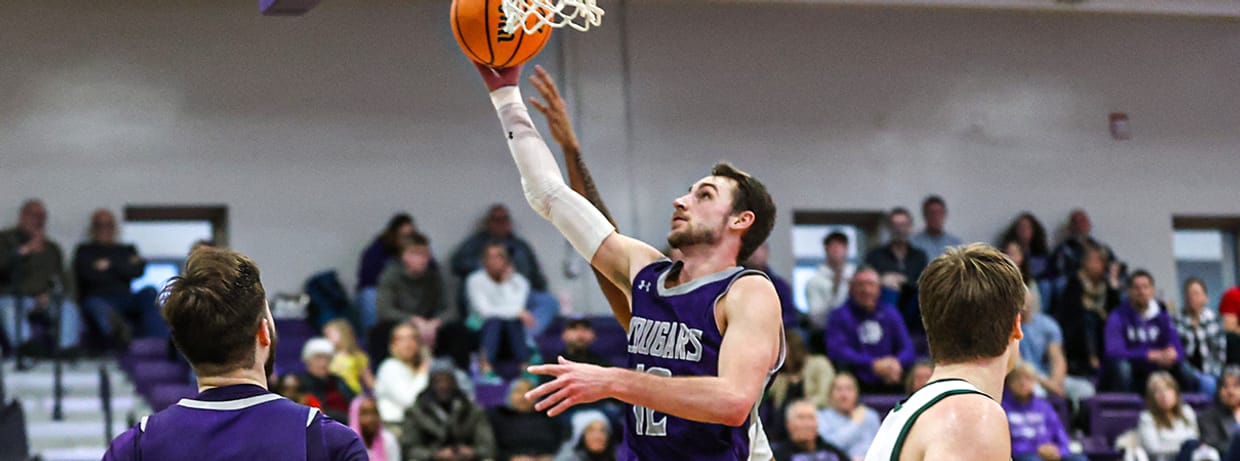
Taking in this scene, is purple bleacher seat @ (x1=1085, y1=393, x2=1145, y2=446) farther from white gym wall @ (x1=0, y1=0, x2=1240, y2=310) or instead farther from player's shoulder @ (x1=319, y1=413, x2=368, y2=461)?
player's shoulder @ (x1=319, y1=413, x2=368, y2=461)

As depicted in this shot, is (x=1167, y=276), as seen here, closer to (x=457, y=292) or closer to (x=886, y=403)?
(x=886, y=403)

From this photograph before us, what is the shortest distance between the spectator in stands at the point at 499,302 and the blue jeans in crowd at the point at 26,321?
3077 millimetres

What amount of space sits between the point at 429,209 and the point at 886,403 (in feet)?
16.3

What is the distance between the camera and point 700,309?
13.0 feet

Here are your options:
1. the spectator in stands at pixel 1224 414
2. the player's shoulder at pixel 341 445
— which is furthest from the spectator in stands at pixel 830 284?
the player's shoulder at pixel 341 445

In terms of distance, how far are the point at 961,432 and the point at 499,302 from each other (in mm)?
9896

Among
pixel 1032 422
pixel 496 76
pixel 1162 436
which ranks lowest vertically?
pixel 1162 436

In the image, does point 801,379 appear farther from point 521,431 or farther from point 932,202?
point 932,202

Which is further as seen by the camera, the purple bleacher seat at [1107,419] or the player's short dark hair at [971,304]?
the purple bleacher seat at [1107,419]

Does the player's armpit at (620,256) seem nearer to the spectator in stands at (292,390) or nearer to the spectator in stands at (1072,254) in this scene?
the spectator in stands at (292,390)

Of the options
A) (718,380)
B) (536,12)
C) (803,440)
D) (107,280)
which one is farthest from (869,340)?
(718,380)

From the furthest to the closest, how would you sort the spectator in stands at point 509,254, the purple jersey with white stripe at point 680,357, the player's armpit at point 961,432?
the spectator in stands at point 509,254
the purple jersey with white stripe at point 680,357
the player's armpit at point 961,432

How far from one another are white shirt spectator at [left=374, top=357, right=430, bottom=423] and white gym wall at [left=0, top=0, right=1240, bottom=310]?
3.32 m

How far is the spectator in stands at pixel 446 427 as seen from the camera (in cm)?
996
